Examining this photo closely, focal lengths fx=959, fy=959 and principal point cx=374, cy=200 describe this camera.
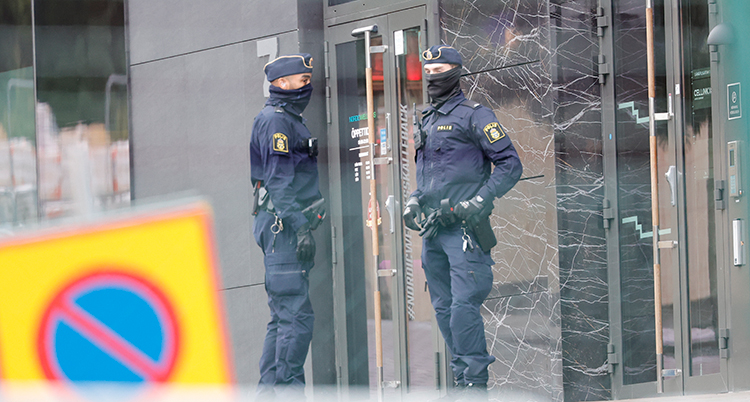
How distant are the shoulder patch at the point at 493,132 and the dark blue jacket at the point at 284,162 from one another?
942 mm

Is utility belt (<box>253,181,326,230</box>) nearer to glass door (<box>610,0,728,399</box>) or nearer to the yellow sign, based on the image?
glass door (<box>610,0,728,399</box>)

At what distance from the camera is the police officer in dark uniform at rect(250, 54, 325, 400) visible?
448cm

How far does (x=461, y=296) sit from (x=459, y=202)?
404mm

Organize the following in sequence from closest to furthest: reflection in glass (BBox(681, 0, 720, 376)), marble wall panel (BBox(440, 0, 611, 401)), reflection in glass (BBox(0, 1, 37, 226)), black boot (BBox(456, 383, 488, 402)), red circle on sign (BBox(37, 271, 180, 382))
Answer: red circle on sign (BBox(37, 271, 180, 382))
black boot (BBox(456, 383, 488, 402))
reflection in glass (BBox(681, 0, 720, 376))
marble wall panel (BBox(440, 0, 611, 401))
reflection in glass (BBox(0, 1, 37, 226))

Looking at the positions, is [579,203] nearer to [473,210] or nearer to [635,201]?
[635,201]

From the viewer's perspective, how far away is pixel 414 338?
18.2 feet

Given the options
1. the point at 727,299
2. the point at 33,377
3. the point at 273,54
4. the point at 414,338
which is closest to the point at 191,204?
the point at 273,54

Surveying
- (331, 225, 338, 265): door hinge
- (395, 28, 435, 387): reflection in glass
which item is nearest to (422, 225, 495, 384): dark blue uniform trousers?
(395, 28, 435, 387): reflection in glass

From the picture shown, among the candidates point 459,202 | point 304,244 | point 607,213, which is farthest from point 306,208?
point 607,213

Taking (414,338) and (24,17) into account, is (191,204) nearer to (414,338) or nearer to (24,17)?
(414,338)

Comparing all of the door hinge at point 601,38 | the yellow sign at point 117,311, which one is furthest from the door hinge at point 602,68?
the yellow sign at point 117,311

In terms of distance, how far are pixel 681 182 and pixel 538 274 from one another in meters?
0.84

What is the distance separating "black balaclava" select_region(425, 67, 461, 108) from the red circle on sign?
2.12 meters

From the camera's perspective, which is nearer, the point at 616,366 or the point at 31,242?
the point at 31,242
